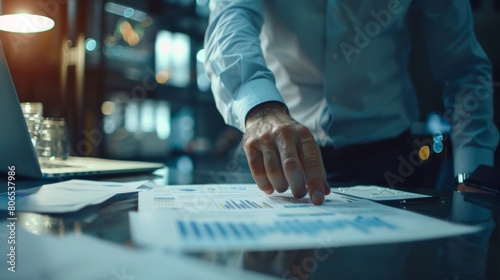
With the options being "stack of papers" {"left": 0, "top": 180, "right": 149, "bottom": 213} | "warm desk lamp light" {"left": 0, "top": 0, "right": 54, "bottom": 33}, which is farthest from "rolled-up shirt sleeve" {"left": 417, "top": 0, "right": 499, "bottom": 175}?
"warm desk lamp light" {"left": 0, "top": 0, "right": 54, "bottom": 33}

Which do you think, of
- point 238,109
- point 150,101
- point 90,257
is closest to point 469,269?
point 90,257

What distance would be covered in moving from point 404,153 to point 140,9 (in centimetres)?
305

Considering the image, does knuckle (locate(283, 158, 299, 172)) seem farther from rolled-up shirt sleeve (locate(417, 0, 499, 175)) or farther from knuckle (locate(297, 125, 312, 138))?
rolled-up shirt sleeve (locate(417, 0, 499, 175))

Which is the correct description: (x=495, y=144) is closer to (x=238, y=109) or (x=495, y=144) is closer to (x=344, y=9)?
(x=344, y=9)

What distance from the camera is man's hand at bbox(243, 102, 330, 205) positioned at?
1.59 ft

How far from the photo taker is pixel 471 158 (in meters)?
1.06

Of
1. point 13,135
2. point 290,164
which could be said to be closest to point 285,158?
point 290,164

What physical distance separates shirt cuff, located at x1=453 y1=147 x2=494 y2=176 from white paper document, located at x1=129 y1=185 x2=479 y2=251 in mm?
746

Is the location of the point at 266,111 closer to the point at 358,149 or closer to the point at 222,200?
the point at 222,200

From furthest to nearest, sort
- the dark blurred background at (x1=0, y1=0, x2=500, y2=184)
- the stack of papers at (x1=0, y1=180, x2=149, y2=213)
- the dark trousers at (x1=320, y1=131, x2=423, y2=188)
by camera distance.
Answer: the dark blurred background at (x1=0, y1=0, x2=500, y2=184), the dark trousers at (x1=320, y1=131, x2=423, y2=188), the stack of papers at (x1=0, y1=180, x2=149, y2=213)

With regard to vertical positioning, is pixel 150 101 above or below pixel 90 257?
above

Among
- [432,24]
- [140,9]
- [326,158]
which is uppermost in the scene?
[140,9]

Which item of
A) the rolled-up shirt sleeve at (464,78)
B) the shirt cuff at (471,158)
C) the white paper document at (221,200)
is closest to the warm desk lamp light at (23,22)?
the white paper document at (221,200)

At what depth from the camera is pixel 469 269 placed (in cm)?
23
